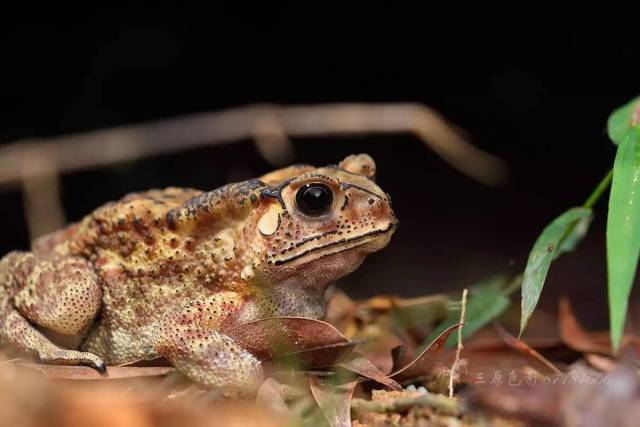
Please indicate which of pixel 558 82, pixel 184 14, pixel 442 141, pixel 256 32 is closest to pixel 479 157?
pixel 442 141

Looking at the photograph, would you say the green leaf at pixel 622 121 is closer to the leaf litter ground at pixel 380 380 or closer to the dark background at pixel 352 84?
the leaf litter ground at pixel 380 380

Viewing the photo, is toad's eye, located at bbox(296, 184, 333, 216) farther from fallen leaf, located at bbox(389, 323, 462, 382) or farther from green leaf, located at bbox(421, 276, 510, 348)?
green leaf, located at bbox(421, 276, 510, 348)

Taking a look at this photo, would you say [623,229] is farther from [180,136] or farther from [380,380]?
[180,136]

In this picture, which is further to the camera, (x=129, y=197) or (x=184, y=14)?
(x=184, y=14)

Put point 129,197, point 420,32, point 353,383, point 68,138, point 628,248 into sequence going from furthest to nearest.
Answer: point 420,32 → point 68,138 → point 129,197 → point 353,383 → point 628,248

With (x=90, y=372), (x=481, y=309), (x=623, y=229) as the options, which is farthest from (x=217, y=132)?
(x=623, y=229)

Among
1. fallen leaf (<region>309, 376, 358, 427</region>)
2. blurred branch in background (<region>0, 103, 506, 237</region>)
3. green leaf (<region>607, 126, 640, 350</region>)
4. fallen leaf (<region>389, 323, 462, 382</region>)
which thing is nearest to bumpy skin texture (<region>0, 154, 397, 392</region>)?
fallen leaf (<region>309, 376, 358, 427</region>)

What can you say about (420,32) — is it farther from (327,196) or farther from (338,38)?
(327,196)
